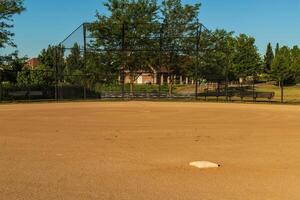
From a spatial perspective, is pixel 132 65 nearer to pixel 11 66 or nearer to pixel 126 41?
pixel 126 41

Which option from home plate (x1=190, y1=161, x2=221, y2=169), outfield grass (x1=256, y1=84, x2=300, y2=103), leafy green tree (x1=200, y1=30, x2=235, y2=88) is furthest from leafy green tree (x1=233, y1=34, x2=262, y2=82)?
home plate (x1=190, y1=161, x2=221, y2=169)

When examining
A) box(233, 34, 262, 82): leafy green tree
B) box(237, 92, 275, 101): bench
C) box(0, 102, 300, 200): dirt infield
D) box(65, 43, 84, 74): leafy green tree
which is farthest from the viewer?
box(233, 34, 262, 82): leafy green tree

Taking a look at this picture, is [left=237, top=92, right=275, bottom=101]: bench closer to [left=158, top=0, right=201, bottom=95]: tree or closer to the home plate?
[left=158, top=0, right=201, bottom=95]: tree

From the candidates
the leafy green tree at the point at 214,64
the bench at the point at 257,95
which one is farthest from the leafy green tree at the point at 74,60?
the bench at the point at 257,95

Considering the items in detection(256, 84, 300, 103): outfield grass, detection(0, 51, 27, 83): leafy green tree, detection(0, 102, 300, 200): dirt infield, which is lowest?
detection(0, 102, 300, 200): dirt infield

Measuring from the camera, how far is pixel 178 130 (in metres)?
14.9

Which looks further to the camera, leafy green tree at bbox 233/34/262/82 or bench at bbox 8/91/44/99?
leafy green tree at bbox 233/34/262/82

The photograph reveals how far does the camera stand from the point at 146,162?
29.9 ft

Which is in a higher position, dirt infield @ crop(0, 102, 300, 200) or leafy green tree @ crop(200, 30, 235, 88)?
leafy green tree @ crop(200, 30, 235, 88)

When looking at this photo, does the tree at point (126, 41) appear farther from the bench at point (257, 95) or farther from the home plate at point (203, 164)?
the home plate at point (203, 164)

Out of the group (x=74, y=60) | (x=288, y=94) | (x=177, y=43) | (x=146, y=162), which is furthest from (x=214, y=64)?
(x=146, y=162)

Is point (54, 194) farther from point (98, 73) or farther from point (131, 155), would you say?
point (98, 73)

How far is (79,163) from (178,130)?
640 cm

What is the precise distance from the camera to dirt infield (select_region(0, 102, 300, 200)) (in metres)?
6.69
